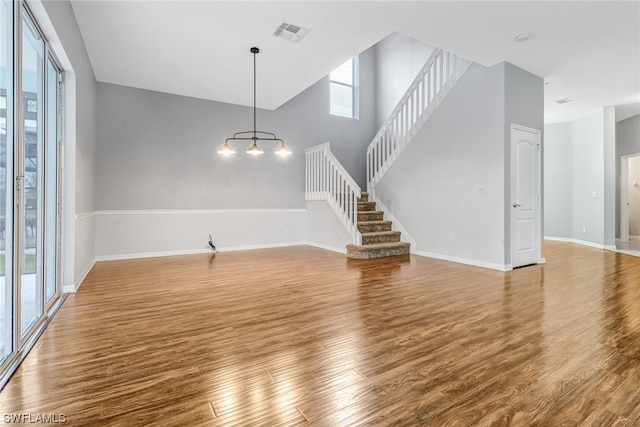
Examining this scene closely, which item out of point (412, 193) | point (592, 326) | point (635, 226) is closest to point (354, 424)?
point (592, 326)

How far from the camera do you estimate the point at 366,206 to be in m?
6.62

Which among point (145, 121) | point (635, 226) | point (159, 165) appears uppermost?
point (145, 121)

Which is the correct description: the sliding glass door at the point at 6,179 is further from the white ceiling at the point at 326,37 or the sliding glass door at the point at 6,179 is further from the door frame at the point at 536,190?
the door frame at the point at 536,190

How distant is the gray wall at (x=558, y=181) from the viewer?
24.5ft

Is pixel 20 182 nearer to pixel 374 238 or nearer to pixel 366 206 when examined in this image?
pixel 374 238

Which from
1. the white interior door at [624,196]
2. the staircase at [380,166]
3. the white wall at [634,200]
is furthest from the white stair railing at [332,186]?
the white wall at [634,200]

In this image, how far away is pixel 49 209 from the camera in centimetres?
306

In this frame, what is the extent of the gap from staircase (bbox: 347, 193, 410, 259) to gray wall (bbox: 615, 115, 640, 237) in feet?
18.6

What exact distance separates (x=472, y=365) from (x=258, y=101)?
5.72 metres

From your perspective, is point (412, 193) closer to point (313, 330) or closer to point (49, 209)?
point (313, 330)

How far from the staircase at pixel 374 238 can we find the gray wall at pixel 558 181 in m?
4.47

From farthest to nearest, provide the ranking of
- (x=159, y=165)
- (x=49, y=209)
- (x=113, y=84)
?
(x=159, y=165), (x=113, y=84), (x=49, y=209)

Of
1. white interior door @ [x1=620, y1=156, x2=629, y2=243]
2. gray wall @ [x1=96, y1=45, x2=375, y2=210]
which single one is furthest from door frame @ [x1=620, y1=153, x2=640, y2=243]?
gray wall @ [x1=96, y1=45, x2=375, y2=210]

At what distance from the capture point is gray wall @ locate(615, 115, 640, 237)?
714 cm
